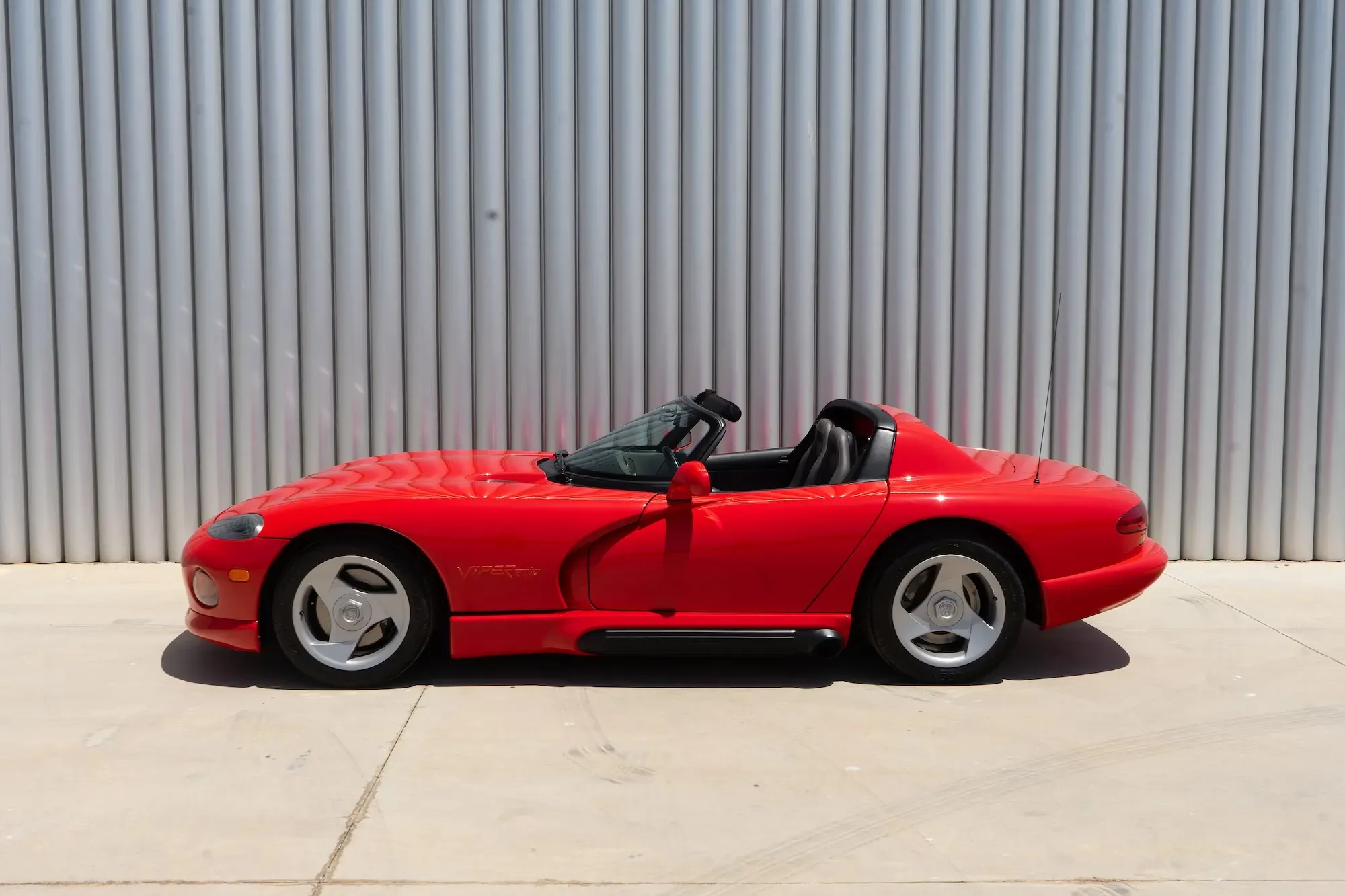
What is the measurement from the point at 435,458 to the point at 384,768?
7.07 ft

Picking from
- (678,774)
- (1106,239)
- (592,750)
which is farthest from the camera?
(1106,239)

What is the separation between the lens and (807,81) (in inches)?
281

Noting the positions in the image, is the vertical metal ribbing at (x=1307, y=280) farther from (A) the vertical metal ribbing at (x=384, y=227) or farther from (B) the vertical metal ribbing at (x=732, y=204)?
(A) the vertical metal ribbing at (x=384, y=227)

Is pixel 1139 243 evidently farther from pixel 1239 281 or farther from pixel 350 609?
pixel 350 609

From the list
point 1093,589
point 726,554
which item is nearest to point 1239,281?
point 1093,589

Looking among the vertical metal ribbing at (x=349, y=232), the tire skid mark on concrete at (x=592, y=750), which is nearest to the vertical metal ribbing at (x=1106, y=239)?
the tire skid mark on concrete at (x=592, y=750)

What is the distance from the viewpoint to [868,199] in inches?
284

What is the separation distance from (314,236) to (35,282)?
1581 mm

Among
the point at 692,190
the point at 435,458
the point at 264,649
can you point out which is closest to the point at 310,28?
the point at 692,190

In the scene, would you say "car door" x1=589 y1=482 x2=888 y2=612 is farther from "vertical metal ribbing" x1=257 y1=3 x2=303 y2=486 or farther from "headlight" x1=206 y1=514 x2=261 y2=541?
"vertical metal ribbing" x1=257 y1=3 x2=303 y2=486

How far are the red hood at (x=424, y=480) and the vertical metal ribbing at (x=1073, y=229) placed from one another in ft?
Answer: 10.4

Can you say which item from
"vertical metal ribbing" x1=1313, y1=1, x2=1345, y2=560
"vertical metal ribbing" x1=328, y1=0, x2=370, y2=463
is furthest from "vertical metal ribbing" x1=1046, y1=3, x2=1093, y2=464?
"vertical metal ribbing" x1=328, y1=0, x2=370, y2=463

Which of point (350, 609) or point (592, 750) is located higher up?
point (350, 609)

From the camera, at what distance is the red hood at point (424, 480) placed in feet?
16.4
